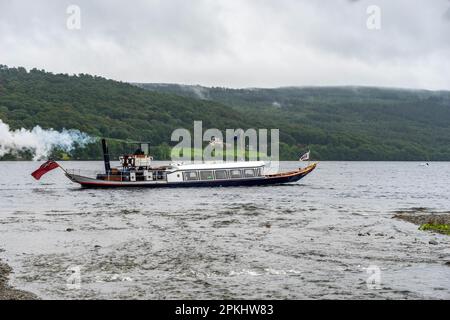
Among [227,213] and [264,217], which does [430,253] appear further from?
[227,213]

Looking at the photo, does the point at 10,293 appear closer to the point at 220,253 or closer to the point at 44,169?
the point at 220,253

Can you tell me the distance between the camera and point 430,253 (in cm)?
4325

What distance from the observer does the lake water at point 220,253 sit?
32.5 meters

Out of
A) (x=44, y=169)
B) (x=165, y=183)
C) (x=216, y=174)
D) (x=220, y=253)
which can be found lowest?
(x=220, y=253)

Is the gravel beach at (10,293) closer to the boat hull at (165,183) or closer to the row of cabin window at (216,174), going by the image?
the boat hull at (165,183)

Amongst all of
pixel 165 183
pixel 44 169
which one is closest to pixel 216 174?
pixel 165 183

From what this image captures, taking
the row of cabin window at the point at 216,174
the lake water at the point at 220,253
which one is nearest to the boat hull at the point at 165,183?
the row of cabin window at the point at 216,174

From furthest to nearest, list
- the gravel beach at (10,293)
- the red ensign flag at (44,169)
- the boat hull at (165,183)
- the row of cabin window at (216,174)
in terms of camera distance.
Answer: the row of cabin window at (216,174) → the boat hull at (165,183) → the red ensign flag at (44,169) → the gravel beach at (10,293)

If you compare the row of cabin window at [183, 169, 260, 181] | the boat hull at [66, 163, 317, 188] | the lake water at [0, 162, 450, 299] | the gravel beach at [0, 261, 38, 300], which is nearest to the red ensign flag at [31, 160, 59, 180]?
the boat hull at [66, 163, 317, 188]

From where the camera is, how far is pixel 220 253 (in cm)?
4394

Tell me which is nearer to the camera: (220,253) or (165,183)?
(220,253)

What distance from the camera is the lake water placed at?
1280 inches

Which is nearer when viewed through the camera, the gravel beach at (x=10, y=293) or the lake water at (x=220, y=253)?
the gravel beach at (x=10, y=293)
